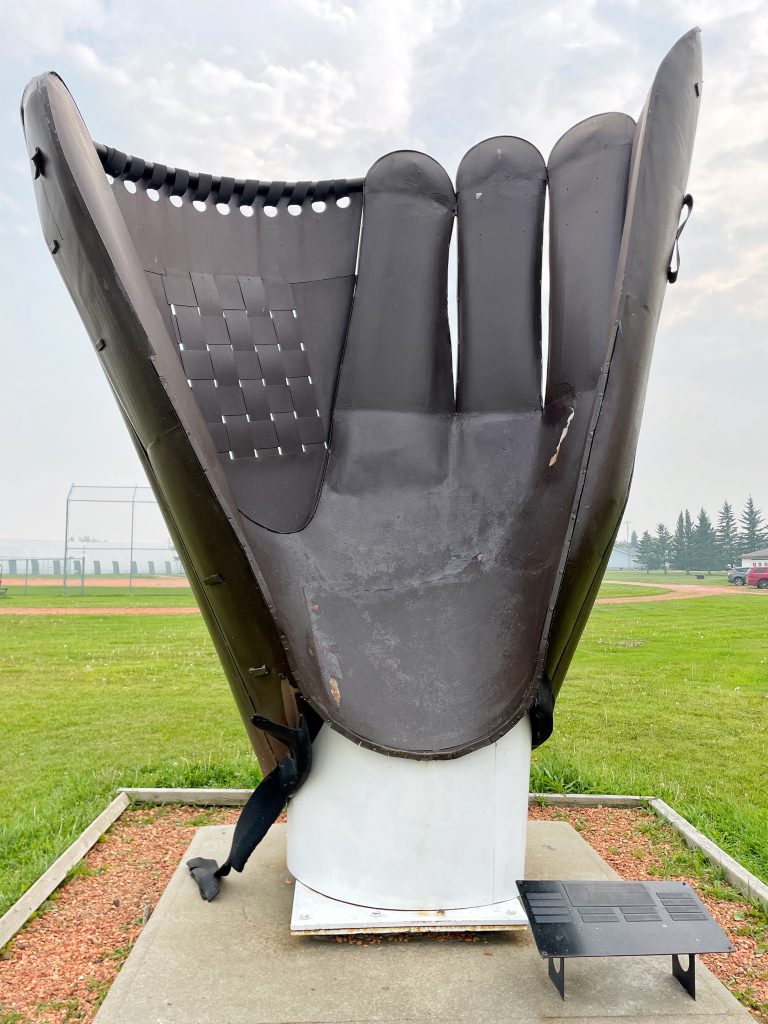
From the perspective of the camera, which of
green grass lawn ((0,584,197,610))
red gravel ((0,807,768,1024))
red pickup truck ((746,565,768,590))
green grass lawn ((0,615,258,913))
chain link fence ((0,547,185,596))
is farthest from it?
red pickup truck ((746,565,768,590))

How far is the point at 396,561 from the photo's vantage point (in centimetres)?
302

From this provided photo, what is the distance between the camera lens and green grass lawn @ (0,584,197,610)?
1812 cm

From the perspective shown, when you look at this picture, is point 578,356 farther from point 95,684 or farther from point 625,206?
point 95,684

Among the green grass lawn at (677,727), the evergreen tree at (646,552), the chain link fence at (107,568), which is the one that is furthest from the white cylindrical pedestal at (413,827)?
the evergreen tree at (646,552)

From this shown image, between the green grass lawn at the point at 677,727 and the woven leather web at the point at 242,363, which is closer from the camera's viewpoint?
the woven leather web at the point at 242,363

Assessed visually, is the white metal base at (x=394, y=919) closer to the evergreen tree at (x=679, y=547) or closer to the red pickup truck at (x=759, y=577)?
the red pickup truck at (x=759, y=577)

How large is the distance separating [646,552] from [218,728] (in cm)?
4495

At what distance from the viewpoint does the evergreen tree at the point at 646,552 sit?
46.5 m

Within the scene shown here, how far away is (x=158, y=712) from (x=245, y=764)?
2.56 metres

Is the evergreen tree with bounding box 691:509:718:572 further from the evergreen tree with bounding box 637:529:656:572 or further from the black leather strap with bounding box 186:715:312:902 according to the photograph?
the black leather strap with bounding box 186:715:312:902

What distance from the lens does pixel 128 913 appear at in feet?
10.1

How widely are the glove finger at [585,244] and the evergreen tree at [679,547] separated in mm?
46126

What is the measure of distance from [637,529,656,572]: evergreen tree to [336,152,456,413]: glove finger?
147 ft

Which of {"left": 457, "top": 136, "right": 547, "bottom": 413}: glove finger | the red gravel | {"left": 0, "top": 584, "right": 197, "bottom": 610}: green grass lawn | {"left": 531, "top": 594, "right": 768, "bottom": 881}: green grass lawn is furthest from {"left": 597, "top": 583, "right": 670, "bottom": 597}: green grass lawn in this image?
{"left": 457, "top": 136, "right": 547, "bottom": 413}: glove finger
